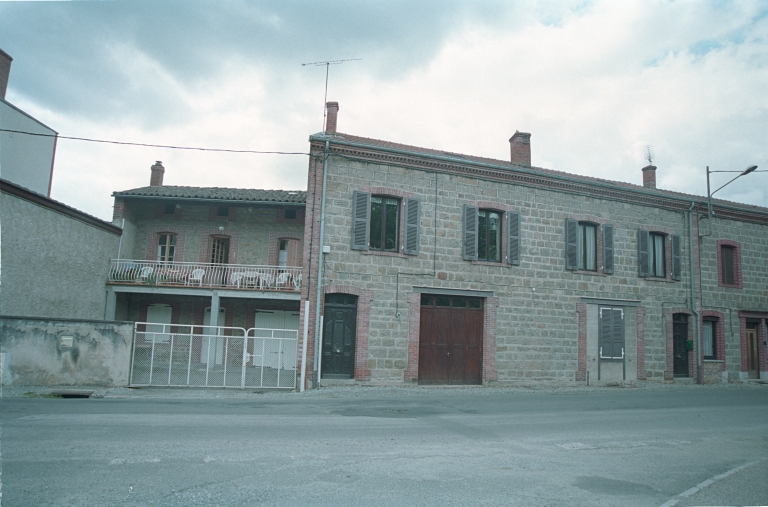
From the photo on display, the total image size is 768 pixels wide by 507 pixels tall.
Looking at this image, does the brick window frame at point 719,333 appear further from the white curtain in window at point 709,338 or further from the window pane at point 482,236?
the window pane at point 482,236

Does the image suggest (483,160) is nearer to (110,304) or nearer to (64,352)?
(64,352)

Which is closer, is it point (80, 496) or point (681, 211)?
point (80, 496)

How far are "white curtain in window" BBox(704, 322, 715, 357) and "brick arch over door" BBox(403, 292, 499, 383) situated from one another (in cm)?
922

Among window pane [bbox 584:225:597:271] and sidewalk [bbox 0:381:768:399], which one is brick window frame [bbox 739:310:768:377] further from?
window pane [bbox 584:225:597:271]

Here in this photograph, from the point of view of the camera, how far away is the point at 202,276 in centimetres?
1898

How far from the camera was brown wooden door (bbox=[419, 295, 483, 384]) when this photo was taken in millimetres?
15703

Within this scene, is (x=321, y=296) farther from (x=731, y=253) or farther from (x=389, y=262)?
(x=731, y=253)

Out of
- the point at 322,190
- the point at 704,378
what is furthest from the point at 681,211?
the point at 322,190

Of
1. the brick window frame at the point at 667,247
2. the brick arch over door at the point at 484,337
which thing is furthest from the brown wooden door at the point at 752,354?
the brick arch over door at the point at 484,337

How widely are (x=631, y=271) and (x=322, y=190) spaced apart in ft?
36.9

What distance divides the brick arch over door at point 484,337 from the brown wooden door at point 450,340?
18 cm

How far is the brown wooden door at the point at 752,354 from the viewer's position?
66.3ft

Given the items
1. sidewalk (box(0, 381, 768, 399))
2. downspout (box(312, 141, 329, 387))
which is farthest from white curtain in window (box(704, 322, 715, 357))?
downspout (box(312, 141, 329, 387))

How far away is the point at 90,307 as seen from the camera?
58.9 ft
